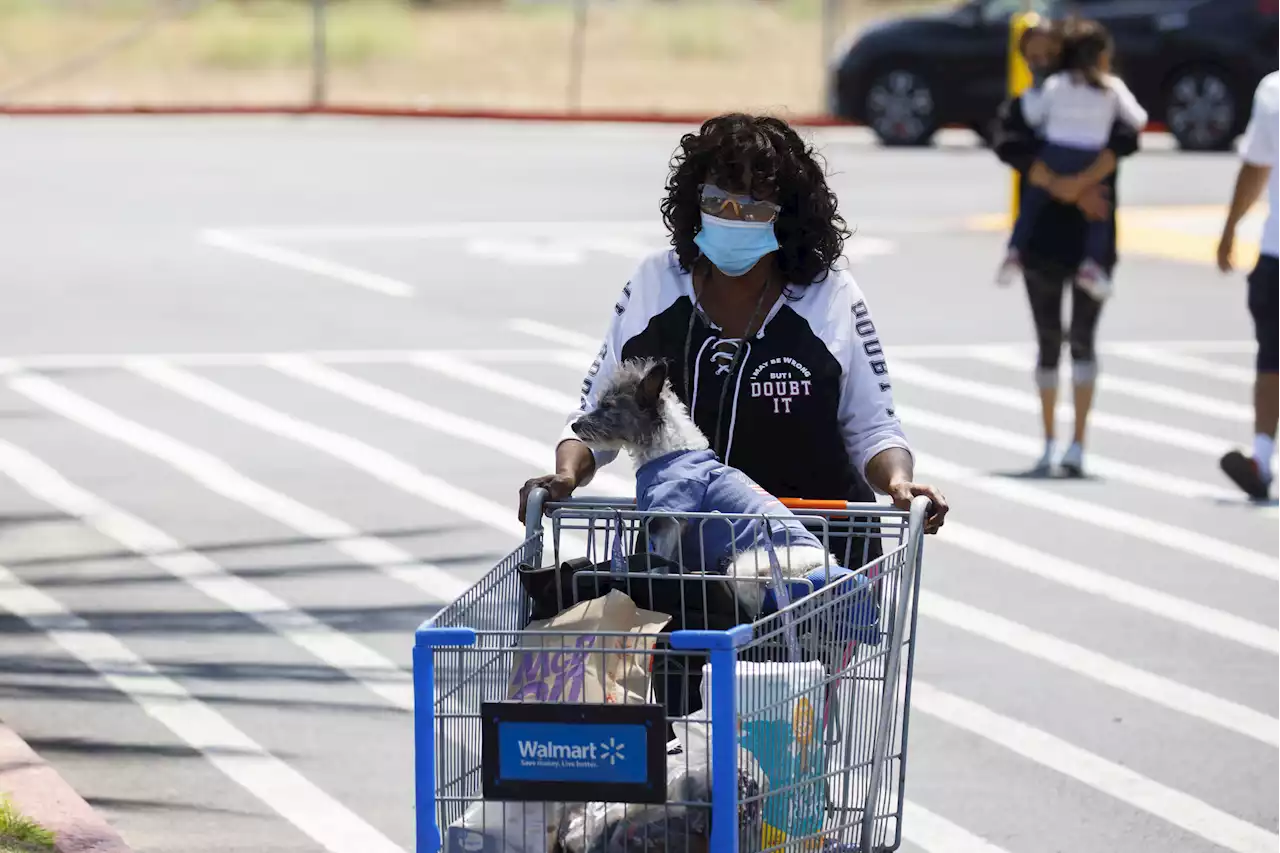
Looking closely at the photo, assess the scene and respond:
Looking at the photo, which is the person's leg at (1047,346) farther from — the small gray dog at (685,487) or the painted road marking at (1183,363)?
the small gray dog at (685,487)

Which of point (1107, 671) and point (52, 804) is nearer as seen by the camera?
point (52, 804)

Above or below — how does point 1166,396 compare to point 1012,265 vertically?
below

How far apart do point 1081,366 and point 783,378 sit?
22.8 ft

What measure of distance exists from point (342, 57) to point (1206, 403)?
36480 millimetres

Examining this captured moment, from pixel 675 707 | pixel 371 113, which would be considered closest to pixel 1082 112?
pixel 675 707

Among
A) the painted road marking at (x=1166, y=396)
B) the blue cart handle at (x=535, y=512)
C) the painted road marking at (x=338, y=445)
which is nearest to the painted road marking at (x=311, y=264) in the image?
the painted road marking at (x=338, y=445)

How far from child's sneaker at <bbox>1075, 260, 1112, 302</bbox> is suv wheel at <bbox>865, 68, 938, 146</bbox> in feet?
61.1

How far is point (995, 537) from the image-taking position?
1083 centimetres

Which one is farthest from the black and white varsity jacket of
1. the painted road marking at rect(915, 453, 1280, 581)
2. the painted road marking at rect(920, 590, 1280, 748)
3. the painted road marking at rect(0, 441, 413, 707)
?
the painted road marking at rect(915, 453, 1280, 581)

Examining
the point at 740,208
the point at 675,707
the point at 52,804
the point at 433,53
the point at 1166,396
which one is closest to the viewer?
the point at 675,707

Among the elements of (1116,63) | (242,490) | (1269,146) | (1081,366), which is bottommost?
(242,490)

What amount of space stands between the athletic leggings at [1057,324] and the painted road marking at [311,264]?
7448 mm

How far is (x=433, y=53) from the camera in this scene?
50344mm

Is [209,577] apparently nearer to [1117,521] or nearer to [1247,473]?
[1117,521]
